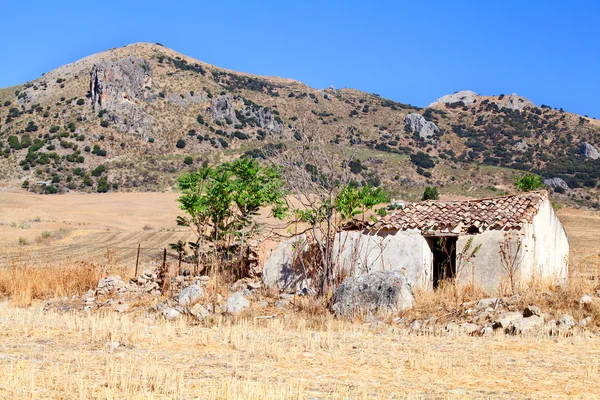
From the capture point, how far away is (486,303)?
14.6m

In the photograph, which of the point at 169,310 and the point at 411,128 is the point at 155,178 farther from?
the point at 169,310

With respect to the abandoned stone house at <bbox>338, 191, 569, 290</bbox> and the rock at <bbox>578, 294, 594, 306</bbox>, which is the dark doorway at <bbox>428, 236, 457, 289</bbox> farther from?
the rock at <bbox>578, 294, 594, 306</bbox>

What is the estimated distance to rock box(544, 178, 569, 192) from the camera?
7631 cm

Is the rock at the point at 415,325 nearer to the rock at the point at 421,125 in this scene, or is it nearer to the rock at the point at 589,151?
the rock at the point at 589,151

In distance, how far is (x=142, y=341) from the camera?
11.3 m

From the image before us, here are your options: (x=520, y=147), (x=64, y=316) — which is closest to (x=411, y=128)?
(x=520, y=147)

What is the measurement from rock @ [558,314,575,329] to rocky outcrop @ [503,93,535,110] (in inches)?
4415

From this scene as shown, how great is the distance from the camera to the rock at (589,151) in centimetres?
9612

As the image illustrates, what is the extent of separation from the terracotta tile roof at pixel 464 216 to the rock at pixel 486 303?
10.4 ft

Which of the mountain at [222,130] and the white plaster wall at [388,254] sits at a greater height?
the mountain at [222,130]

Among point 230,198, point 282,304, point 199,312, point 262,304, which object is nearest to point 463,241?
point 282,304

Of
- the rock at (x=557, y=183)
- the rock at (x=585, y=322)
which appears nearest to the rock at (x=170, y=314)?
the rock at (x=585, y=322)

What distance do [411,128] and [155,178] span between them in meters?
48.9

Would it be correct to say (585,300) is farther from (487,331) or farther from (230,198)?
(230,198)
